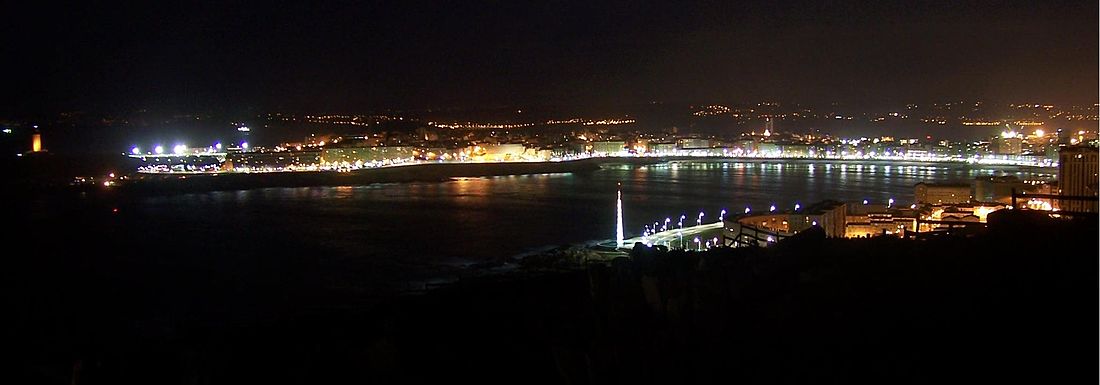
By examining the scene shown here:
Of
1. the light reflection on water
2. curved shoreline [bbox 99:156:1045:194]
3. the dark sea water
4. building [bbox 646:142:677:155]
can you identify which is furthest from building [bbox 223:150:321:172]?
building [bbox 646:142:677:155]

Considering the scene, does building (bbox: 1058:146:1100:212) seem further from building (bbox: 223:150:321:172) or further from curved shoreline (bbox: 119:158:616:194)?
building (bbox: 223:150:321:172)

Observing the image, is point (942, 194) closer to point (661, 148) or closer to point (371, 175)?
point (371, 175)

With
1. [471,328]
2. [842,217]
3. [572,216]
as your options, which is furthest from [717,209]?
[471,328]

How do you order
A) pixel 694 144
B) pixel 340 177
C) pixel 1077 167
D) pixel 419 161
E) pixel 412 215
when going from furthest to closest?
pixel 694 144
pixel 419 161
pixel 340 177
pixel 412 215
pixel 1077 167

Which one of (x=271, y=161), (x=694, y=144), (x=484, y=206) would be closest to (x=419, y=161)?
(x=271, y=161)

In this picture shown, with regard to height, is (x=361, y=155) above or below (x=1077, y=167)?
above

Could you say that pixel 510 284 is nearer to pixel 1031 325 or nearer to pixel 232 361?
pixel 232 361
